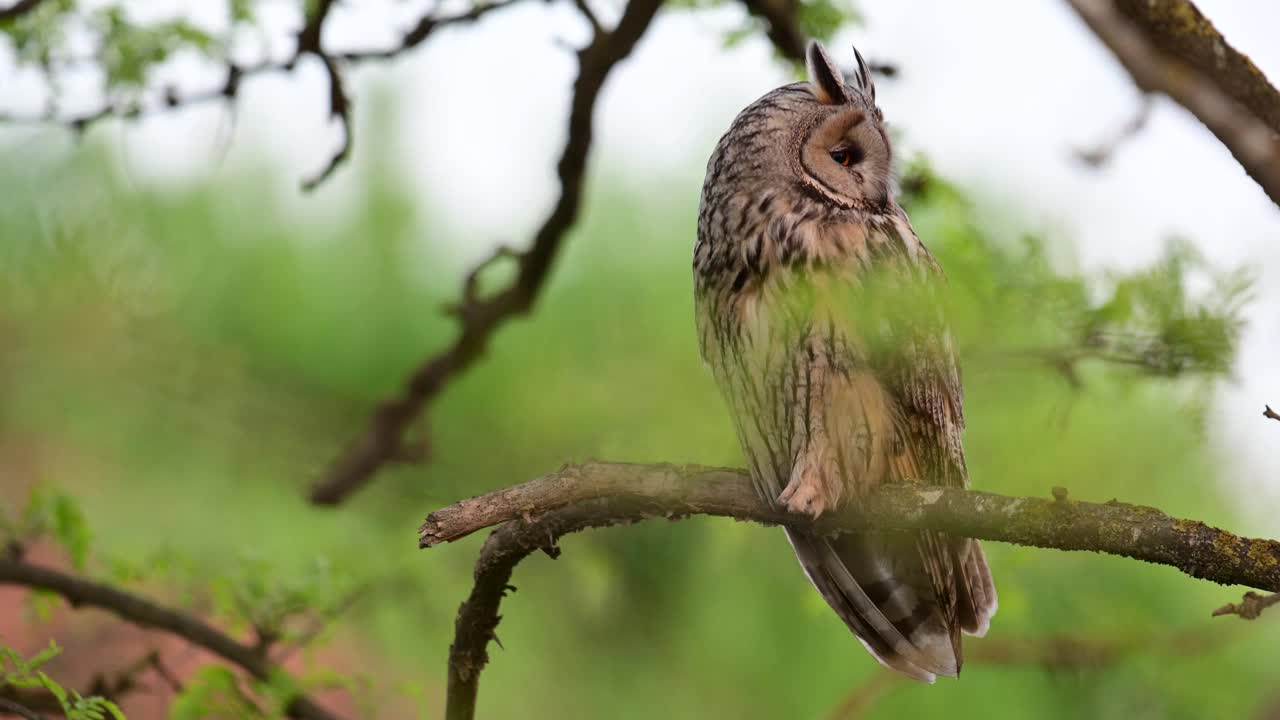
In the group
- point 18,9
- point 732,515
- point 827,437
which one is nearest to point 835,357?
point 827,437

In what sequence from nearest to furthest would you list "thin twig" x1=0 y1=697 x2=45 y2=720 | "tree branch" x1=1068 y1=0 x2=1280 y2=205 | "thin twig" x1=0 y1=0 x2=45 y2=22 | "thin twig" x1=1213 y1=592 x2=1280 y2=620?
"thin twig" x1=1213 y1=592 x2=1280 y2=620 < "tree branch" x1=1068 y1=0 x2=1280 y2=205 < "thin twig" x1=0 y1=697 x2=45 y2=720 < "thin twig" x1=0 y1=0 x2=45 y2=22

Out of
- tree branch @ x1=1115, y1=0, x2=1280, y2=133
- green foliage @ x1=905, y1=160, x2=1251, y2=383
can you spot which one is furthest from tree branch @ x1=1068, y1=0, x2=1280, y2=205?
green foliage @ x1=905, y1=160, x2=1251, y2=383

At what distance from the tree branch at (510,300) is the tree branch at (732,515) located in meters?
0.57

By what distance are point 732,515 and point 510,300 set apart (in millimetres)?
808

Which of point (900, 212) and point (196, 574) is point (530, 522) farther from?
point (196, 574)

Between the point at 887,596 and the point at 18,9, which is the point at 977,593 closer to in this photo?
the point at 887,596

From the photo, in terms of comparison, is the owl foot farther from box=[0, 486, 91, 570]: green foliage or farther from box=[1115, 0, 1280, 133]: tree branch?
box=[0, 486, 91, 570]: green foliage

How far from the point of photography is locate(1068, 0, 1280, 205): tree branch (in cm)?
85

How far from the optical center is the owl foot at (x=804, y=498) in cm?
117

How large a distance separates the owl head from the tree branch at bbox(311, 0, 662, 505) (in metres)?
0.23

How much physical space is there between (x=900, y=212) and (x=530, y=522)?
1.97 ft

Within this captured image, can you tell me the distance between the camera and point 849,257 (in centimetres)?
124

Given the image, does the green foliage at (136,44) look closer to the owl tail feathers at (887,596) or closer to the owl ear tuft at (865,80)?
the owl ear tuft at (865,80)

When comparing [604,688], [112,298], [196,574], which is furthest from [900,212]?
[604,688]
